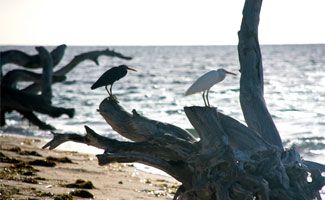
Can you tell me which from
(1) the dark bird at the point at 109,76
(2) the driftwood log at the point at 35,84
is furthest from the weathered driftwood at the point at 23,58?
(1) the dark bird at the point at 109,76

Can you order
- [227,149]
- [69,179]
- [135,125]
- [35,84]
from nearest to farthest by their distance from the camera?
1. [227,149]
2. [135,125]
3. [69,179]
4. [35,84]

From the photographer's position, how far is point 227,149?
7656 millimetres

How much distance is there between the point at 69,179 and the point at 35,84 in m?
10.8

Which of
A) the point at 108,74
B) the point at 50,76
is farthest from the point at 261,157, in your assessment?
the point at 50,76

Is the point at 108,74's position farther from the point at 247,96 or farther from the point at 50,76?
the point at 50,76

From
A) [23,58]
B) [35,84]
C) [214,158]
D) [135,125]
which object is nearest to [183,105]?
[35,84]

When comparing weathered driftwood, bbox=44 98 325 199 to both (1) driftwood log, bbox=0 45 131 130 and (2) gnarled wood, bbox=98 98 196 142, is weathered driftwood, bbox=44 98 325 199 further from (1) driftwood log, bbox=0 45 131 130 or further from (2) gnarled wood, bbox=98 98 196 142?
(1) driftwood log, bbox=0 45 131 130

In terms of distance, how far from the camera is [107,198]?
10461mm

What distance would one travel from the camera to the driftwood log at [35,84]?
19.5 m

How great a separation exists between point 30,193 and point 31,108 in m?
10.0

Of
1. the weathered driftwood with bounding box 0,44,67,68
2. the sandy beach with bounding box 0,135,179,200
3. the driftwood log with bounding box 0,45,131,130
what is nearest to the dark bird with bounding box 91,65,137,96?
the sandy beach with bounding box 0,135,179,200

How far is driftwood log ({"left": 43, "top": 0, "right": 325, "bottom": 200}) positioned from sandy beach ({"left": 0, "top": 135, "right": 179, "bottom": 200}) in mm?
1963

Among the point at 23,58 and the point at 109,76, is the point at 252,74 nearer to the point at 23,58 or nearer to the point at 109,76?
the point at 109,76
